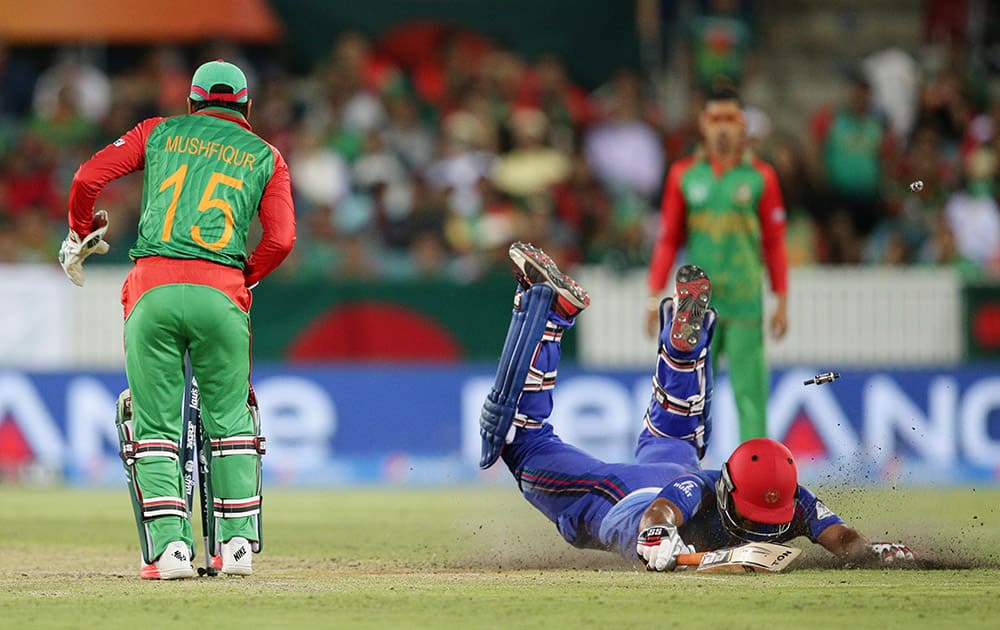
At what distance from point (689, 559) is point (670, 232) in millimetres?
3955

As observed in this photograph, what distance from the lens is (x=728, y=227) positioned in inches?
435

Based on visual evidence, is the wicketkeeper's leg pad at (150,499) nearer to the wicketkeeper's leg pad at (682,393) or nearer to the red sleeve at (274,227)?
the red sleeve at (274,227)

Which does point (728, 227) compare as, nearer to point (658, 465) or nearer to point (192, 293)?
point (658, 465)

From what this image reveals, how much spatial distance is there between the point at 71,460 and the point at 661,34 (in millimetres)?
8343

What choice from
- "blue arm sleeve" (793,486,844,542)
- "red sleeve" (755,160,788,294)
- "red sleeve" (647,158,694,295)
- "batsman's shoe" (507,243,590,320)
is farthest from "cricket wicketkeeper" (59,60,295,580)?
"red sleeve" (755,160,788,294)

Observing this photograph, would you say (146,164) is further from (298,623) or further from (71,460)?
(71,460)

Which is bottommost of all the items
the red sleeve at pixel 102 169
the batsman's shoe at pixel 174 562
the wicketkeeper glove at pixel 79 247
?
the batsman's shoe at pixel 174 562

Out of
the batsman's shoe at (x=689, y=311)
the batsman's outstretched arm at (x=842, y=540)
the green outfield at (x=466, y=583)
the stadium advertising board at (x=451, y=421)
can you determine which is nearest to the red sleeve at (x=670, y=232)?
the green outfield at (x=466, y=583)

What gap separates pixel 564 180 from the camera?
56.5ft

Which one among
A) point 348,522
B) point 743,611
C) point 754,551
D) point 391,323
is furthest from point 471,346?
point 743,611

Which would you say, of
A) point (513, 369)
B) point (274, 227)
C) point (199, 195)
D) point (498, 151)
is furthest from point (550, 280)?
point (498, 151)

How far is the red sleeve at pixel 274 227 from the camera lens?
25.0ft

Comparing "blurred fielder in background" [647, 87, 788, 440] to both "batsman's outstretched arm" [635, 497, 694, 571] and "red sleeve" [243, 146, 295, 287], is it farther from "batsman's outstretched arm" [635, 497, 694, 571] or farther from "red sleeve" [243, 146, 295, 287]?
"red sleeve" [243, 146, 295, 287]

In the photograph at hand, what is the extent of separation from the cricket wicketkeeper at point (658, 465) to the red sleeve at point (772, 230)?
208 cm
